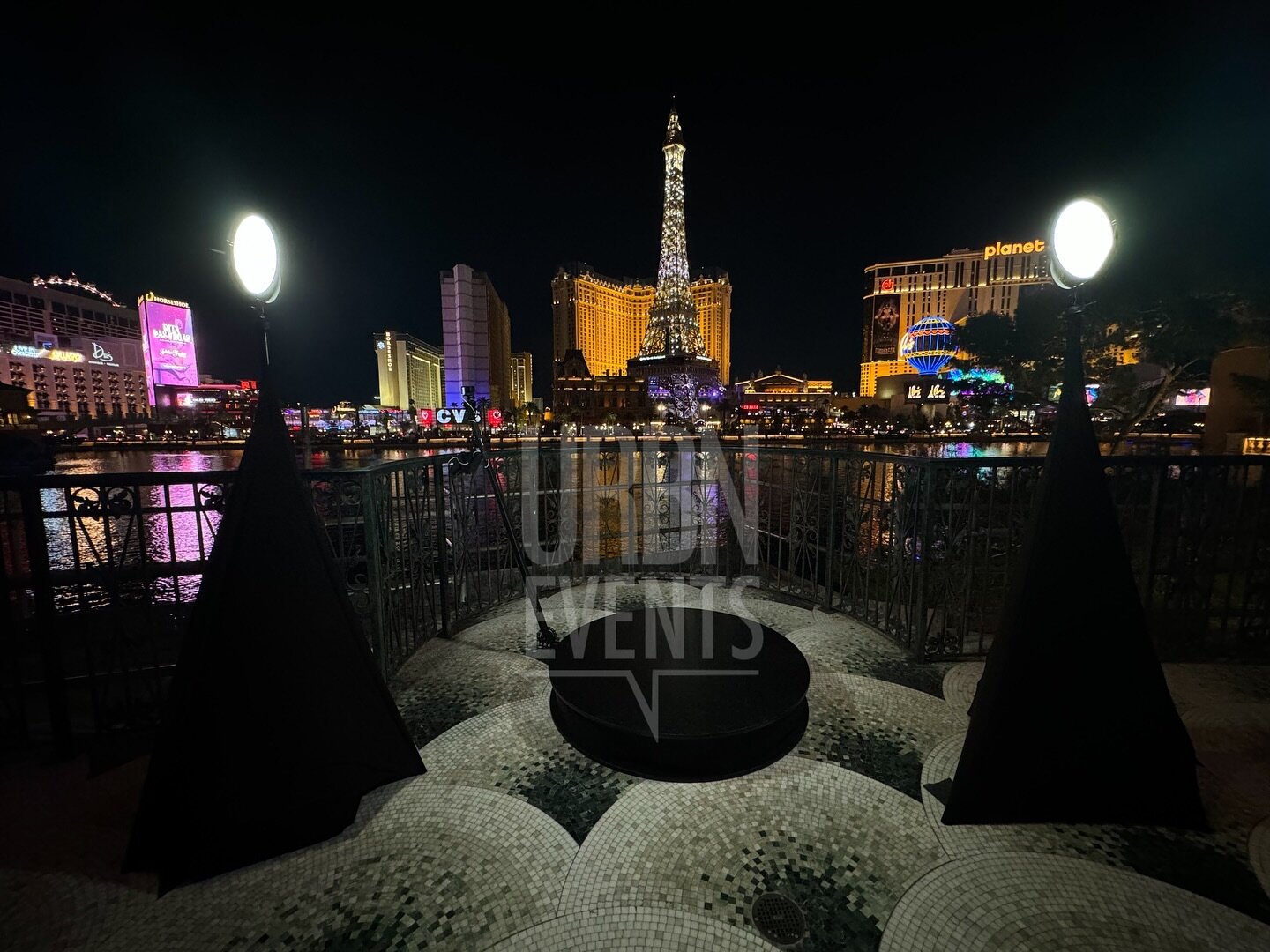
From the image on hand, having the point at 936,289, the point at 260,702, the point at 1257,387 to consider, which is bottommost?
the point at 260,702

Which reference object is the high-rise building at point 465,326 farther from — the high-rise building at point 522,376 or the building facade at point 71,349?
the high-rise building at point 522,376

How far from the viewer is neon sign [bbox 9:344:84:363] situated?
64.6 metres

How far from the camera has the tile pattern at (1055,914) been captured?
193 cm

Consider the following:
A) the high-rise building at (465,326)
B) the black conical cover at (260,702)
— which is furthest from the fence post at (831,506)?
the high-rise building at (465,326)

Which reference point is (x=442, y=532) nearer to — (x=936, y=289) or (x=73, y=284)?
(x=936, y=289)

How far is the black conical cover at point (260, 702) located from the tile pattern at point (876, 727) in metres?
2.75

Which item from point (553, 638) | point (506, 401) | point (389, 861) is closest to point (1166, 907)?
point (389, 861)

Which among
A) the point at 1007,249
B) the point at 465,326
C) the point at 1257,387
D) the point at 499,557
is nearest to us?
the point at 499,557

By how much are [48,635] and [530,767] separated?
3.09m

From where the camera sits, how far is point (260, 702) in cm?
234

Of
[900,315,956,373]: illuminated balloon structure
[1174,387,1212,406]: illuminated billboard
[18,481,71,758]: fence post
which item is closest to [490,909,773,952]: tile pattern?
[18,481,71,758]: fence post

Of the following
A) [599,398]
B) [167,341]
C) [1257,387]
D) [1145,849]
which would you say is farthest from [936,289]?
[167,341]

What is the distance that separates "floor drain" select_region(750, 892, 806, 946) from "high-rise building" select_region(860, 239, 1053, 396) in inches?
4129

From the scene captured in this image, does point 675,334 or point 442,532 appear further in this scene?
point 675,334
